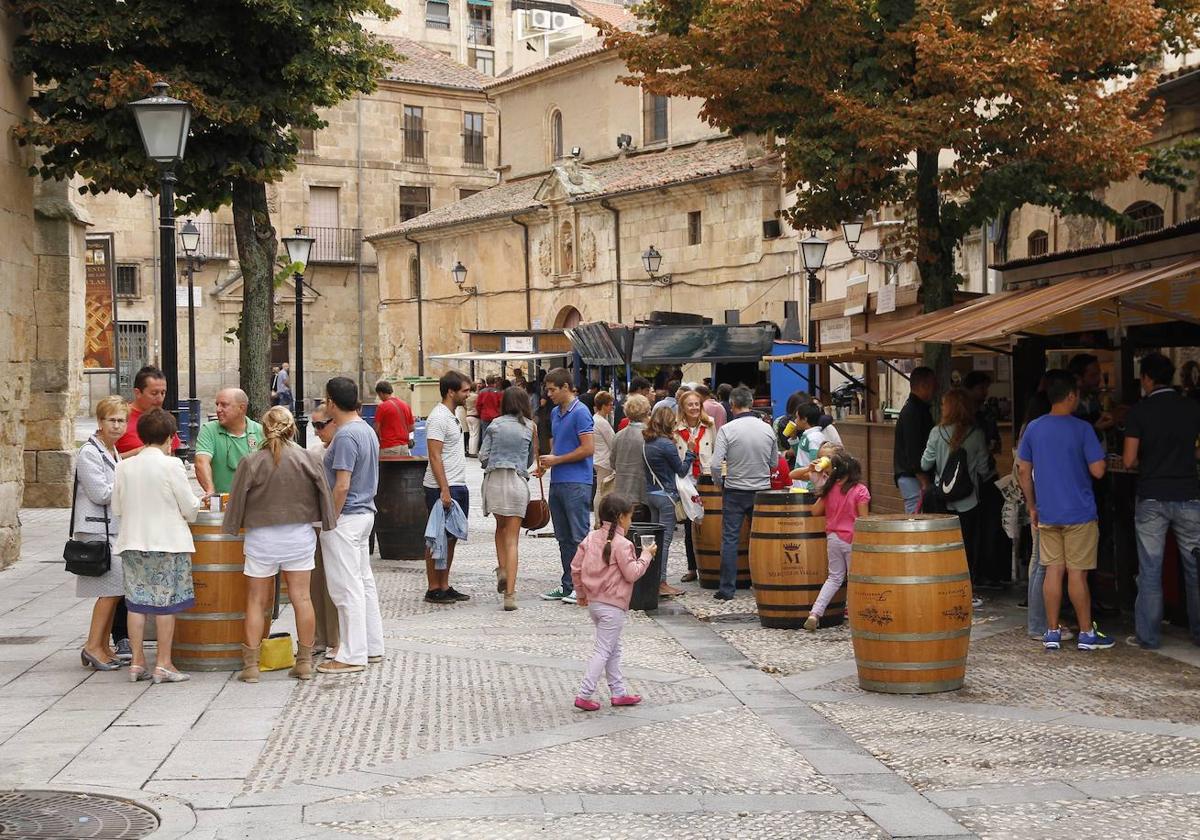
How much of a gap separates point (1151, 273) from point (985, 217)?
16.2 feet

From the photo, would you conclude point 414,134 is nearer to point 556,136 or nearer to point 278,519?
point 556,136

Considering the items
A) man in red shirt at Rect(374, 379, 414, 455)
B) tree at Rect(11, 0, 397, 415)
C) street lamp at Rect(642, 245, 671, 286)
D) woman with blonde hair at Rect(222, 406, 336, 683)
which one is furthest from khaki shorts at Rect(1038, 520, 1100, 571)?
street lamp at Rect(642, 245, 671, 286)

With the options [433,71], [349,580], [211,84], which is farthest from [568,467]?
[433,71]

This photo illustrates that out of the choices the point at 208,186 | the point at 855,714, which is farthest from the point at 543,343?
the point at 855,714

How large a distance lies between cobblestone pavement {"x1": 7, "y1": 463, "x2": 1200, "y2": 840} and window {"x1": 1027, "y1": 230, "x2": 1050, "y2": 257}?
13579mm

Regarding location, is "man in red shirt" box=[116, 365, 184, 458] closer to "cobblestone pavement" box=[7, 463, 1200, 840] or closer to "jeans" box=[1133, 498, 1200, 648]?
"cobblestone pavement" box=[7, 463, 1200, 840]

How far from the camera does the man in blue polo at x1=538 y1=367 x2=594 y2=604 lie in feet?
40.5

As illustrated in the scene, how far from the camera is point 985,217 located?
15.1m

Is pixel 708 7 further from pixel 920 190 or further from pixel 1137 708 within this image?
pixel 1137 708

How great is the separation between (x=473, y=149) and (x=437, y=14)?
914 cm

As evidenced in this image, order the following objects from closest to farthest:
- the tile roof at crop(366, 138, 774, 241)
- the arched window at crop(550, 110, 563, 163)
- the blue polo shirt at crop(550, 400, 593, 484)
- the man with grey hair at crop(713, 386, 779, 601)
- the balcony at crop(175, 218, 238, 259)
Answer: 1. the blue polo shirt at crop(550, 400, 593, 484)
2. the man with grey hair at crop(713, 386, 779, 601)
3. the tile roof at crop(366, 138, 774, 241)
4. the arched window at crop(550, 110, 563, 163)
5. the balcony at crop(175, 218, 238, 259)

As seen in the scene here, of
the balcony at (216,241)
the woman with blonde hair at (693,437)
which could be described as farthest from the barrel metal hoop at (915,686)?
the balcony at (216,241)

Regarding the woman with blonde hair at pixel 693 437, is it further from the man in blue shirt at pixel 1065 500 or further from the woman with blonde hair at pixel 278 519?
the woman with blonde hair at pixel 278 519

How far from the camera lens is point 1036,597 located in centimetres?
1047
